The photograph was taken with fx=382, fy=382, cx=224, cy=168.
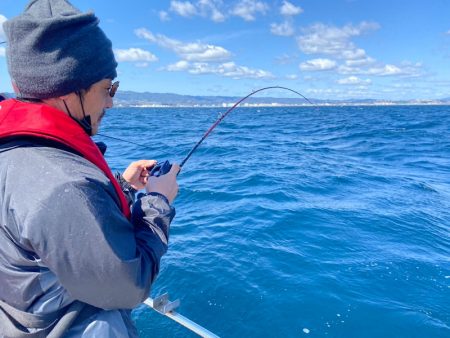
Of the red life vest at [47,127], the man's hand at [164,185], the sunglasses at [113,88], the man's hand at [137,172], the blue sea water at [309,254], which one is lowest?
the blue sea water at [309,254]

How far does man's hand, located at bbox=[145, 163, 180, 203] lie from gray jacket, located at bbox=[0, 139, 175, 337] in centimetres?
33

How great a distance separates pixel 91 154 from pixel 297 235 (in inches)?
207

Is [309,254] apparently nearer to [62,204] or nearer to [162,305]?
[162,305]

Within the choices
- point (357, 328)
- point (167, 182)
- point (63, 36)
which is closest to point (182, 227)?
point (357, 328)

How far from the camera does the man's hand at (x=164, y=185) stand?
1.84m

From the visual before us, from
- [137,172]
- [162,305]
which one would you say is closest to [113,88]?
[137,172]

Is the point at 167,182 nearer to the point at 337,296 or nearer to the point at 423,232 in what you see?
the point at 337,296

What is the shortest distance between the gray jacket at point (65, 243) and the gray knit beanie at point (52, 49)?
253 millimetres

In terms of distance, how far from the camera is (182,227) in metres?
6.68

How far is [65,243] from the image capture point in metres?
1.23

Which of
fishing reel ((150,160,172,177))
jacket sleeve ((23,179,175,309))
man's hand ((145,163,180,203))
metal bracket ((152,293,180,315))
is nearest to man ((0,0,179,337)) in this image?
jacket sleeve ((23,179,175,309))

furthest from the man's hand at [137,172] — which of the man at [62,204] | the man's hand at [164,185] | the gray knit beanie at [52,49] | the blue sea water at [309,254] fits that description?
the blue sea water at [309,254]

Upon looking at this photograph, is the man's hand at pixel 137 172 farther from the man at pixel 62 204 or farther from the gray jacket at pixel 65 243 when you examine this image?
the gray jacket at pixel 65 243

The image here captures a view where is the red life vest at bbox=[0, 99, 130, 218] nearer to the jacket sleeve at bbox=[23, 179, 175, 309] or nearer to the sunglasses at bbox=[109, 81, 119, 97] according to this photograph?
the jacket sleeve at bbox=[23, 179, 175, 309]
